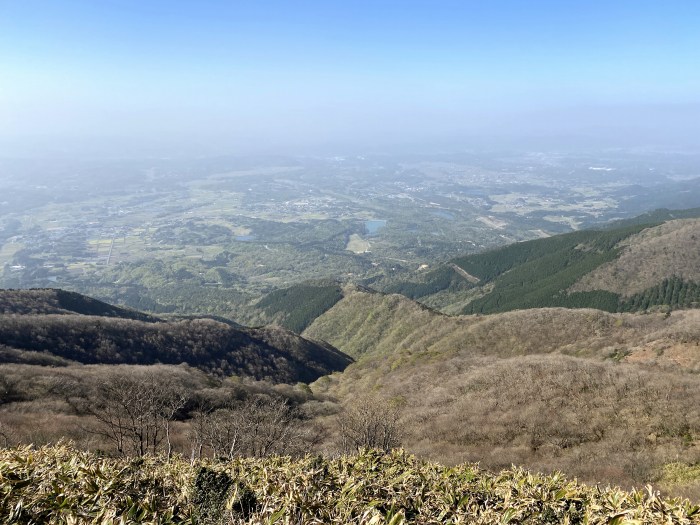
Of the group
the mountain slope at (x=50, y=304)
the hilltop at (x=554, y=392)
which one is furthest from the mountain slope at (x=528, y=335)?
the mountain slope at (x=50, y=304)

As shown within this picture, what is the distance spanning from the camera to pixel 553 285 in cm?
11969

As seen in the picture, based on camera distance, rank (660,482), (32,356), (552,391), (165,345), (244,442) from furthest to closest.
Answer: (165,345)
(32,356)
(552,391)
(244,442)
(660,482)

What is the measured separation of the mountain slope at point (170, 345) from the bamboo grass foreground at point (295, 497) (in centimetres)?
4720

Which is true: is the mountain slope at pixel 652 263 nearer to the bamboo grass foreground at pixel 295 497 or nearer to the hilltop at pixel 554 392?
the hilltop at pixel 554 392

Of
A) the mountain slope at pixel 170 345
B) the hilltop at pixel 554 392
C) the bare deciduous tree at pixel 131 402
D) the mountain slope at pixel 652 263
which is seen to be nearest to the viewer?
the hilltop at pixel 554 392

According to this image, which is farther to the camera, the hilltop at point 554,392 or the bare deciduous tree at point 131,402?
the bare deciduous tree at point 131,402

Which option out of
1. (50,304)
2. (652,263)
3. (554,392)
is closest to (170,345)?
(50,304)

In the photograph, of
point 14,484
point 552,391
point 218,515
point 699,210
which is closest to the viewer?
point 14,484

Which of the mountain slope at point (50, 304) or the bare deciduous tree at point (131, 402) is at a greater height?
the bare deciduous tree at point (131, 402)

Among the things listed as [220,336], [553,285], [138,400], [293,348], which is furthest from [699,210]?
[138,400]

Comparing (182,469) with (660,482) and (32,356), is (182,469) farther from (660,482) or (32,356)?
(32,356)

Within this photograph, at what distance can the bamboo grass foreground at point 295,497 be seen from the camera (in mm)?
7727

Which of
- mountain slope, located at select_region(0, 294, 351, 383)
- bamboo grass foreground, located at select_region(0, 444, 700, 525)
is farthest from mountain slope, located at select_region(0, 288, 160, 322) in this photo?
bamboo grass foreground, located at select_region(0, 444, 700, 525)

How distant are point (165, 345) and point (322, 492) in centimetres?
6568
